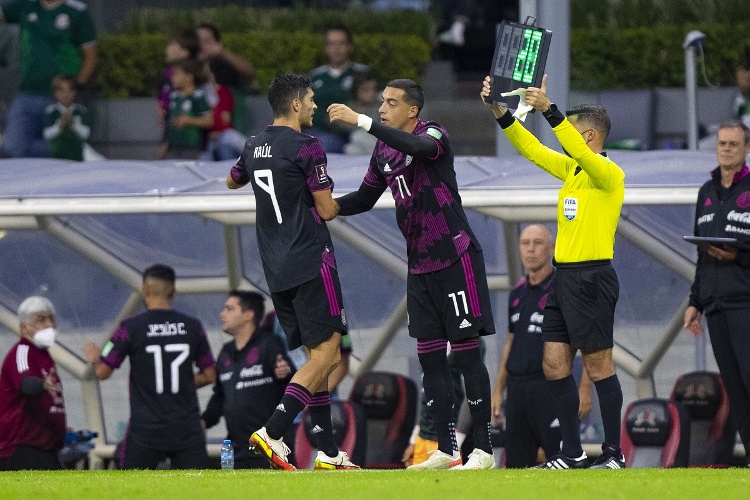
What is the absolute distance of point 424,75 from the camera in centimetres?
1616

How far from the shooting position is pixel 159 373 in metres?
10.0

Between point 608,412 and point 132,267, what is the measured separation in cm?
464

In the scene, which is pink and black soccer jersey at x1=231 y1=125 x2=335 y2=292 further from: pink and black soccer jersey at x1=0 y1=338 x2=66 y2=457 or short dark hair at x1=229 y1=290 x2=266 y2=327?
pink and black soccer jersey at x1=0 y1=338 x2=66 y2=457

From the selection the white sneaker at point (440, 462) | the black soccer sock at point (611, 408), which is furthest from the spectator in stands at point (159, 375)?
the black soccer sock at point (611, 408)

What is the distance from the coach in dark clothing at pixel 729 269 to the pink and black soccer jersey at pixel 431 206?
168cm

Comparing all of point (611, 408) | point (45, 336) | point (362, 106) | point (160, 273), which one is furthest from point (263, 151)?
point (362, 106)

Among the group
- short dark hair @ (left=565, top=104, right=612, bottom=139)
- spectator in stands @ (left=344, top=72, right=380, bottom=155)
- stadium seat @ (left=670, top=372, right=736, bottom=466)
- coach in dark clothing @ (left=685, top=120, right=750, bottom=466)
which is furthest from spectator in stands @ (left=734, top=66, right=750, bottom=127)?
short dark hair @ (left=565, top=104, right=612, bottom=139)

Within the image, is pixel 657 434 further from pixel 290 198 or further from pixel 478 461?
pixel 290 198

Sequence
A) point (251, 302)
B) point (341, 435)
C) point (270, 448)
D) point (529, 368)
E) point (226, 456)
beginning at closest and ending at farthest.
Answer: point (270, 448)
point (226, 456)
point (529, 368)
point (251, 302)
point (341, 435)

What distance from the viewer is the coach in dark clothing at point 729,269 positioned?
29.0ft

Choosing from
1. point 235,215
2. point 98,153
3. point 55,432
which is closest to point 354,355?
point 235,215

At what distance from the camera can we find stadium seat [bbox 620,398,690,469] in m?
10.1

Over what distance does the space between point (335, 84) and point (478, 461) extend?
5.79 metres

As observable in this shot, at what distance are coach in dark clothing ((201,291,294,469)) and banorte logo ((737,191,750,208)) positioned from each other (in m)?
3.00
